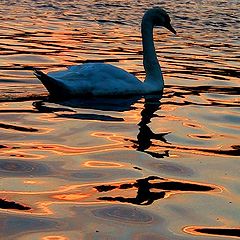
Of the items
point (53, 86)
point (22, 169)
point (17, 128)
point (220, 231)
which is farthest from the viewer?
point (53, 86)

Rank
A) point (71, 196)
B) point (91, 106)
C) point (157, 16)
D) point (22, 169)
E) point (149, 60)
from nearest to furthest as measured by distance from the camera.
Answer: point (71, 196) < point (22, 169) < point (91, 106) < point (149, 60) < point (157, 16)

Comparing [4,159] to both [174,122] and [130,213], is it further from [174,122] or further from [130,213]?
[174,122]

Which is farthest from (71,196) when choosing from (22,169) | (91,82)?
(91,82)

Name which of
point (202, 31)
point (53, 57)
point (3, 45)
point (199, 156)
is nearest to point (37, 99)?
point (199, 156)

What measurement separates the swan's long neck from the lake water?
0.97ft

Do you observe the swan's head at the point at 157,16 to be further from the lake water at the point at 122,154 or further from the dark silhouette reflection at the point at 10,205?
the dark silhouette reflection at the point at 10,205

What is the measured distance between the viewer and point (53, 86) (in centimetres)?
1138

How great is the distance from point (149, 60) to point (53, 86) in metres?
2.56

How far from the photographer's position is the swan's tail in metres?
11.2

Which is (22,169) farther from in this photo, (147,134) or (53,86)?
(53,86)

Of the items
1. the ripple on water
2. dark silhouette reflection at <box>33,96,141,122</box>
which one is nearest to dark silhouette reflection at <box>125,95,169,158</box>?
dark silhouette reflection at <box>33,96,141,122</box>

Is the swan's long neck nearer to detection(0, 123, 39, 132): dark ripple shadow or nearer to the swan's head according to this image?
the swan's head

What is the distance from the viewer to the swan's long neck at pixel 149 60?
1301cm

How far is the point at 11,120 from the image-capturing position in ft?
32.6
